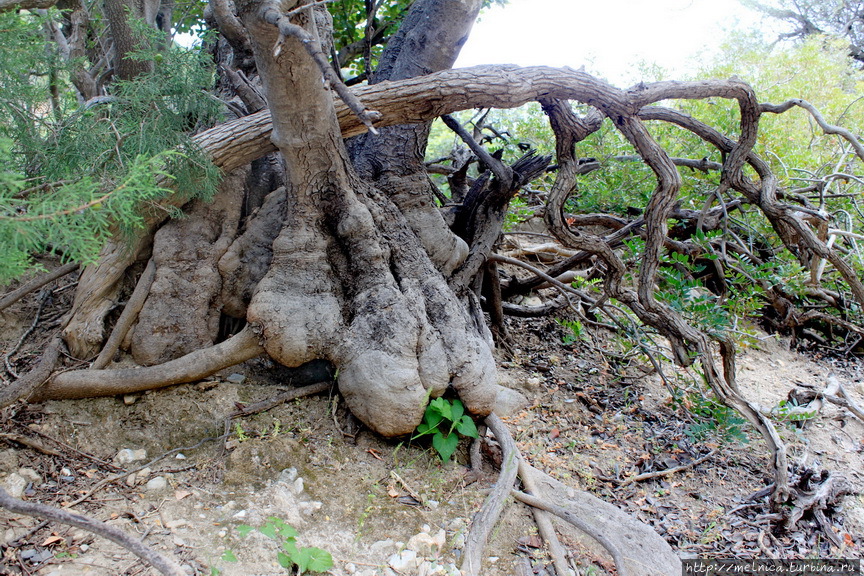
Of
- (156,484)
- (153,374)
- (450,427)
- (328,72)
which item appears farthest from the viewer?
(450,427)

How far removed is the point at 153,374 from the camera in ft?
10.0

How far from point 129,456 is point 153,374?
471 mm

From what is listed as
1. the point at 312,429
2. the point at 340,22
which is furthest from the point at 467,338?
the point at 340,22

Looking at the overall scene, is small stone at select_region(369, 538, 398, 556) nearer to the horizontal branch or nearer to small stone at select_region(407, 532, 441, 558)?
small stone at select_region(407, 532, 441, 558)

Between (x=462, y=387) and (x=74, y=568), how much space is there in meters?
1.97

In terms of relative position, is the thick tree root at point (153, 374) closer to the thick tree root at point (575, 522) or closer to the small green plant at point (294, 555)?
the small green plant at point (294, 555)

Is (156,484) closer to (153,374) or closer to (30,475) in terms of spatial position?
(30,475)

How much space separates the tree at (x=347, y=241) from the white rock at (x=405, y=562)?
28.3 inches

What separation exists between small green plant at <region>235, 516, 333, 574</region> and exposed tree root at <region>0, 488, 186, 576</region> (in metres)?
0.39

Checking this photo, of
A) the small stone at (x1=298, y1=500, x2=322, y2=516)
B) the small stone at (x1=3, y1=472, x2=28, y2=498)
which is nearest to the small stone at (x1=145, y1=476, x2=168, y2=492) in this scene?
the small stone at (x1=3, y1=472, x2=28, y2=498)

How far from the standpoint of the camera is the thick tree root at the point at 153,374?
2912 millimetres

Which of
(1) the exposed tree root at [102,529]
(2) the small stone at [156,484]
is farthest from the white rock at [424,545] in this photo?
(2) the small stone at [156,484]

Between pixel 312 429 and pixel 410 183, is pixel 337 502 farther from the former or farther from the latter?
pixel 410 183

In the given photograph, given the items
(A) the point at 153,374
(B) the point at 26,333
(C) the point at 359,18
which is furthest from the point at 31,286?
(C) the point at 359,18
